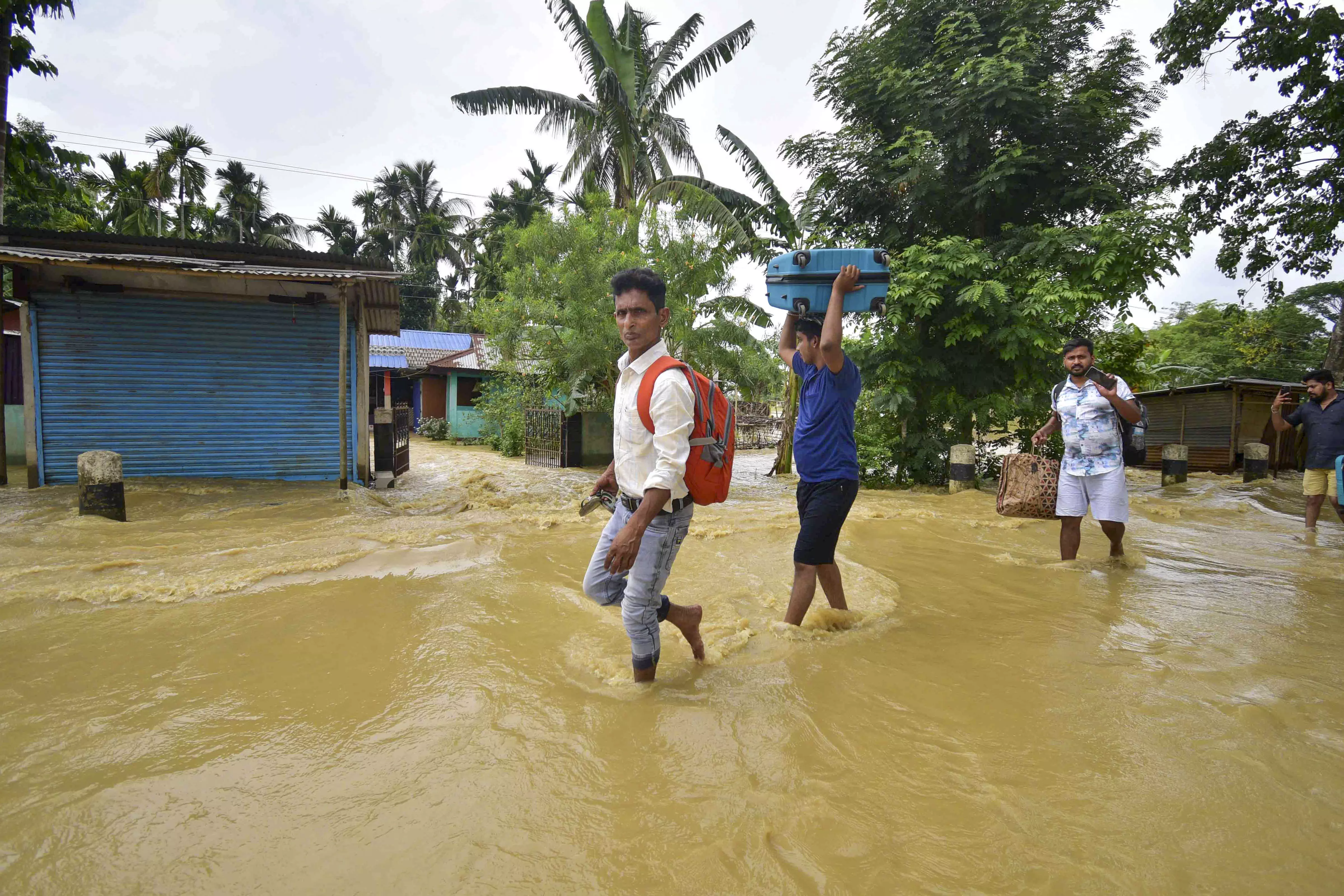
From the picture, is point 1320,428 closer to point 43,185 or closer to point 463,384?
point 463,384

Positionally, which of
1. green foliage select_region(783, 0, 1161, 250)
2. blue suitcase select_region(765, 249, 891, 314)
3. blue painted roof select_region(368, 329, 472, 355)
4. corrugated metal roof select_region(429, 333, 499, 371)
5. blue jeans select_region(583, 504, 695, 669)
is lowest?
blue jeans select_region(583, 504, 695, 669)

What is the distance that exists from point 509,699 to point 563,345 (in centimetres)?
1018

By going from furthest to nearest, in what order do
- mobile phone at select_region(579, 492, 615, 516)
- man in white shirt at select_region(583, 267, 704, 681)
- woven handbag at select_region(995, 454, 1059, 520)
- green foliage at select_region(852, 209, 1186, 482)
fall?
green foliage at select_region(852, 209, 1186, 482) < woven handbag at select_region(995, 454, 1059, 520) < mobile phone at select_region(579, 492, 615, 516) < man in white shirt at select_region(583, 267, 704, 681)

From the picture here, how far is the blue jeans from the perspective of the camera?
2.63 meters

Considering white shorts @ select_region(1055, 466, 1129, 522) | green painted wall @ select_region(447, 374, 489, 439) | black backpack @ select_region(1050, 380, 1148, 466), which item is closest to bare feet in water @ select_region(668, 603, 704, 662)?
white shorts @ select_region(1055, 466, 1129, 522)

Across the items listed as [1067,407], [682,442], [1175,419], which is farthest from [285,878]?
[1175,419]

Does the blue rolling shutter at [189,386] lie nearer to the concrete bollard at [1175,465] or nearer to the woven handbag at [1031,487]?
the woven handbag at [1031,487]

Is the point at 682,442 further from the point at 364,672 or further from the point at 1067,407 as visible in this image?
the point at 1067,407

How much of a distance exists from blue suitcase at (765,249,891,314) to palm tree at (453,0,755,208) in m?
11.8

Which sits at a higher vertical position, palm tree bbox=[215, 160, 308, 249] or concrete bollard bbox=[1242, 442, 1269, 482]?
palm tree bbox=[215, 160, 308, 249]

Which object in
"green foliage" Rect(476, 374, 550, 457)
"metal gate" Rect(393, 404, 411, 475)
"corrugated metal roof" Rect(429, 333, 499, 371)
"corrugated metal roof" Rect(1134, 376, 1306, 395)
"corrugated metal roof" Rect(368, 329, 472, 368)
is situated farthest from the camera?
"corrugated metal roof" Rect(368, 329, 472, 368)

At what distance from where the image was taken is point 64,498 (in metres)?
7.55

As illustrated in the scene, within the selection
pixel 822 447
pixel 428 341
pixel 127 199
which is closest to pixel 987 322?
pixel 822 447

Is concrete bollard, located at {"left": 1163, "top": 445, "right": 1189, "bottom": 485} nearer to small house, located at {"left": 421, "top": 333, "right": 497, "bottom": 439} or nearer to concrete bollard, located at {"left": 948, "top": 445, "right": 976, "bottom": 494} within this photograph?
concrete bollard, located at {"left": 948, "top": 445, "right": 976, "bottom": 494}
